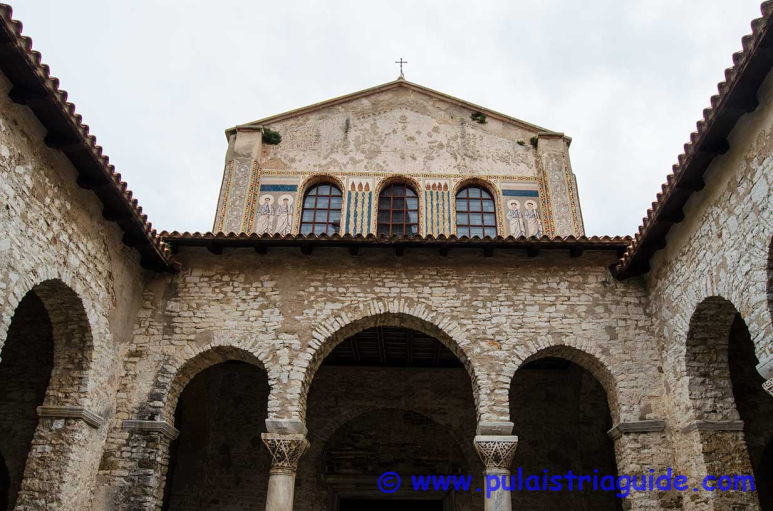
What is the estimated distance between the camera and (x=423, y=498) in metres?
12.0

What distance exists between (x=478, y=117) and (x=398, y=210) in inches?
125

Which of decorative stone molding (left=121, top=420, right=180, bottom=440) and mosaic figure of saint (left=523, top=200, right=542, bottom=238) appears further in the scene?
mosaic figure of saint (left=523, top=200, right=542, bottom=238)

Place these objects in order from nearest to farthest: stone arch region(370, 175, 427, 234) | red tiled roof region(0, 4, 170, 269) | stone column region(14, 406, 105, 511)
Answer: red tiled roof region(0, 4, 170, 269) → stone column region(14, 406, 105, 511) → stone arch region(370, 175, 427, 234)

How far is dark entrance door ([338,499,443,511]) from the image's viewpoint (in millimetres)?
12148

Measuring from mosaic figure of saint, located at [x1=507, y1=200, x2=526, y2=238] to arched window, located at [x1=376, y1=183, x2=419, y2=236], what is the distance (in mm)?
1929

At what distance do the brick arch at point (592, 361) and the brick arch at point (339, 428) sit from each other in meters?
3.34

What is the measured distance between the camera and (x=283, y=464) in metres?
8.70

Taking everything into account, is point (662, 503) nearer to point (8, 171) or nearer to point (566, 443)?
point (566, 443)

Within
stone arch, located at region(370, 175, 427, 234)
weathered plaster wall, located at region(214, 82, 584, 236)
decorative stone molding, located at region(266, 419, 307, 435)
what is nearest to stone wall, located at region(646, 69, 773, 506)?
weathered plaster wall, located at region(214, 82, 584, 236)

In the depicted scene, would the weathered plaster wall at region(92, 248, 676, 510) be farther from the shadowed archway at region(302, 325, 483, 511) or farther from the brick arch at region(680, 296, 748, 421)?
the shadowed archway at region(302, 325, 483, 511)

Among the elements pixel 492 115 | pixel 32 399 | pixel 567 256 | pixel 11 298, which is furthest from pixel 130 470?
pixel 492 115

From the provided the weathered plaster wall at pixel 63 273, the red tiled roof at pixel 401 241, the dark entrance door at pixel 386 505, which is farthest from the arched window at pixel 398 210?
the dark entrance door at pixel 386 505

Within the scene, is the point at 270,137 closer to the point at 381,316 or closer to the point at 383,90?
the point at 383,90

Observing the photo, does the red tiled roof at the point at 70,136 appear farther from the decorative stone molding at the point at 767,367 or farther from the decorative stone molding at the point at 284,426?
the decorative stone molding at the point at 767,367
